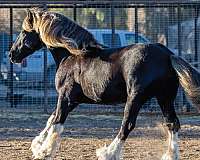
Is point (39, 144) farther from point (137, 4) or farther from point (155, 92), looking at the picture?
point (137, 4)

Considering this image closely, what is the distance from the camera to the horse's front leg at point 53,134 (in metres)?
7.71

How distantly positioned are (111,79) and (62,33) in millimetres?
981

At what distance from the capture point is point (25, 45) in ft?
28.9

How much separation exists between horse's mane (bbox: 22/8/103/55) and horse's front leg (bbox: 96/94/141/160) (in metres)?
1.01

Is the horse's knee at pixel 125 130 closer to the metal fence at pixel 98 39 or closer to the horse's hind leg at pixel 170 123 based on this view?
the horse's hind leg at pixel 170 123

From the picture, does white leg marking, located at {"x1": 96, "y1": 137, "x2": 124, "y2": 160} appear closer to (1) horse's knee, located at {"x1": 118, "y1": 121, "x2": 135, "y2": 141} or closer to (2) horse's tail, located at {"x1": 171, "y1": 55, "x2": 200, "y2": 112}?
(1) horse's knee, located at {"x1": 118, "y1": 121, "x2": 135, "y2": 141}

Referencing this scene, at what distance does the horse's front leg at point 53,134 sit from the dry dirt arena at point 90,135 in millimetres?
731

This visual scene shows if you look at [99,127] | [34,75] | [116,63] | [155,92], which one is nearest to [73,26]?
[116,63]

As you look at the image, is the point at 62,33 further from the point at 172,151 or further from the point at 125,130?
the point at 172,151

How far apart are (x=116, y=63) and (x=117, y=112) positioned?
22.9ft

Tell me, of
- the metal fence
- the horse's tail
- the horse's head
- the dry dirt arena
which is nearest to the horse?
the horse's tail

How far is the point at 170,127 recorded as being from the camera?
7.93 metres

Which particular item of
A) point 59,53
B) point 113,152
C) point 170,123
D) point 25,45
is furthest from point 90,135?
point 113,152

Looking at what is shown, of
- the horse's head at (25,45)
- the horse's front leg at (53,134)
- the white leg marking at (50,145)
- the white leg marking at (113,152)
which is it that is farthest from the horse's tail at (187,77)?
the horse's head at (25,45)
